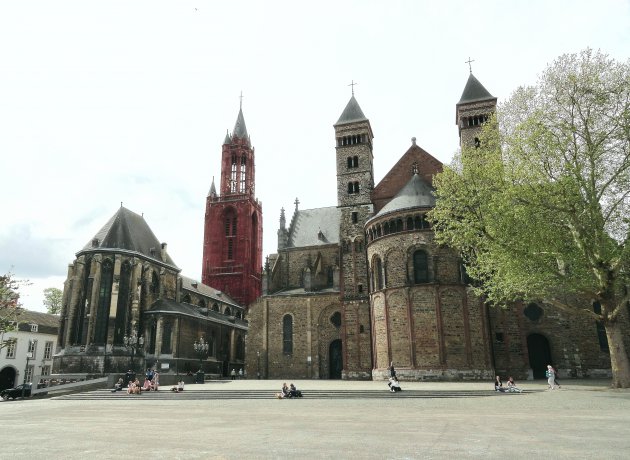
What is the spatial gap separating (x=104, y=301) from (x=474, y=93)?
40040 millimetres

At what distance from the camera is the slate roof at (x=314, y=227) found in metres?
49.1

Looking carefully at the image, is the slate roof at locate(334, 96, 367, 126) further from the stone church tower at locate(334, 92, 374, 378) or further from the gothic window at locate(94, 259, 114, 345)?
the gothic window at locate(94, 259, 114, 345)

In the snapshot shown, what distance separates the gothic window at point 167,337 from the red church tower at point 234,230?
84.0 ft

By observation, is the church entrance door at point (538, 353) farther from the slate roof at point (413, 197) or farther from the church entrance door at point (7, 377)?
the church entrance door at point (7, 377)

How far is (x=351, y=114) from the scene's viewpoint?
45.0 metres

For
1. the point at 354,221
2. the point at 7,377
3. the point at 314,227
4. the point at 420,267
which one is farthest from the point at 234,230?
the point at 420,267

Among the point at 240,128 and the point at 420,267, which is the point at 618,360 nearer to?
the point at 420,267

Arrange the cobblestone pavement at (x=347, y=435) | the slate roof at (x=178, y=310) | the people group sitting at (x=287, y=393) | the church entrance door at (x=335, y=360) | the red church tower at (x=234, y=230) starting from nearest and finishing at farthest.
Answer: the cobblestone pavement at (x=347, y=435) < the people group sitting at (x=287, y=393) < the church entrance door at (x=335, y=360) < the slate roof at (x=178, y=310) < the red church tower at (x=234, y=230)

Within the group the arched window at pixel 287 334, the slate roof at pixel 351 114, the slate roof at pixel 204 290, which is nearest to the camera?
the arched window at pixel 287 334

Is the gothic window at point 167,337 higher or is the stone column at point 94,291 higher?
the stone column at point 94,291

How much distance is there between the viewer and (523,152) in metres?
22.4

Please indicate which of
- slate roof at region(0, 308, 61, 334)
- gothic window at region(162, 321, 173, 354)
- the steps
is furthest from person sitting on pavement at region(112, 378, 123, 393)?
slate roof at region(0, 308, 61, 334)

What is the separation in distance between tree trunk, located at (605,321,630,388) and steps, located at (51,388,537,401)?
482 cm

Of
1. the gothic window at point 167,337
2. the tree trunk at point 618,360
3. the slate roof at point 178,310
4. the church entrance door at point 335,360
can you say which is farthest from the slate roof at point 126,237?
the tree trunk at point 618,360
